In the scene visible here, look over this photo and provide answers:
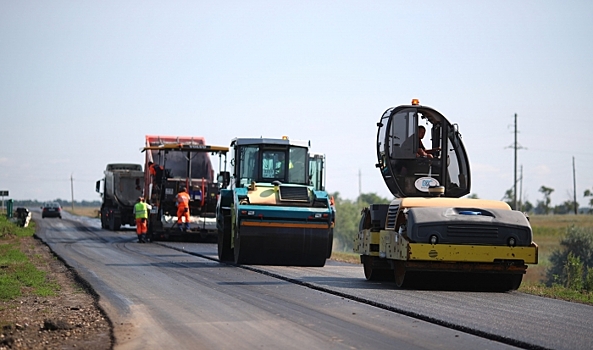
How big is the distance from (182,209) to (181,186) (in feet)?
4.09

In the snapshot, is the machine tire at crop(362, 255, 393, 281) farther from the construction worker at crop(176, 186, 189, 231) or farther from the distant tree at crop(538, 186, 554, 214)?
the distant tree at crop(538, 186, 554, 214)

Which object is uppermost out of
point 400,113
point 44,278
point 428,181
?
point 400,113

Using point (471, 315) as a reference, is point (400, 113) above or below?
above

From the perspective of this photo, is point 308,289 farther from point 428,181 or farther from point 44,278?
point 44,278

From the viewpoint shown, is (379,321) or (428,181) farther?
(428,181)

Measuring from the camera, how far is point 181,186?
34.1 meters

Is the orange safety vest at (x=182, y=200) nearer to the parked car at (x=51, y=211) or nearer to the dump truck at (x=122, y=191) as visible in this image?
the dump truck at (x=122, y=191)

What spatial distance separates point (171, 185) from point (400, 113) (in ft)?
60.7

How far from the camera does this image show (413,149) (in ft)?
54.9

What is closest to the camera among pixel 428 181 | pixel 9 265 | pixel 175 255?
pixel 428 181

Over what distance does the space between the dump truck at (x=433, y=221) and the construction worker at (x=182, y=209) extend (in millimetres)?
15603

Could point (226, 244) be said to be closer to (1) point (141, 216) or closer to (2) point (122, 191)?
(1) point (141, 216)

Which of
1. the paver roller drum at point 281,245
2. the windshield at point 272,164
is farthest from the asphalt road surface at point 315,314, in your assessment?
the windshield at point 272,164

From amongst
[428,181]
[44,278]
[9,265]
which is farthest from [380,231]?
[9,265]
